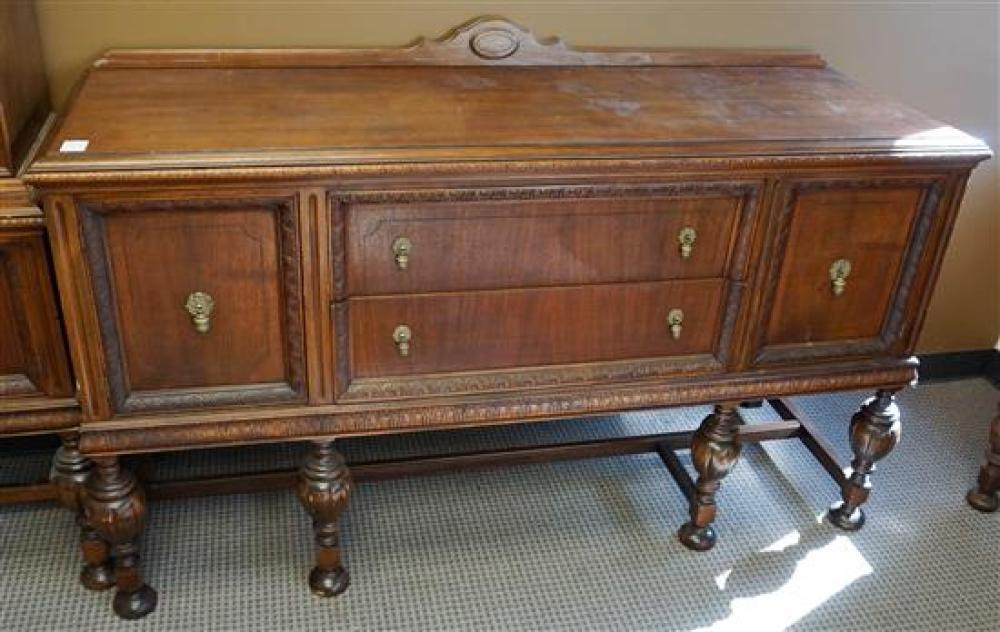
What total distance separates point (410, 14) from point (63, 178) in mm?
707

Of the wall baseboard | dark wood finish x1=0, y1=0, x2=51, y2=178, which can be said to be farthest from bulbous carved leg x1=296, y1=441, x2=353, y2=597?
the wall baseboard

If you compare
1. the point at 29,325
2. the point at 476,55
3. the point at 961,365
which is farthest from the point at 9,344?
the point at 961,365

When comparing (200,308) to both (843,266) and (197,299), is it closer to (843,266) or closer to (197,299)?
(197,299)

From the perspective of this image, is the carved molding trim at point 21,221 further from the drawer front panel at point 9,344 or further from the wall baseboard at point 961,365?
the wall baseboard at point 961,365

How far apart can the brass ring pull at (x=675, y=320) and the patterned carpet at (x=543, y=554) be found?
49cm

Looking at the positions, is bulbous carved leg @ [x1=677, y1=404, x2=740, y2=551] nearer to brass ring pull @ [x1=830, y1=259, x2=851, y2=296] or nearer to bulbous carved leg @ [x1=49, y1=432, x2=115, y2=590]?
brass ring pull @ [x1=830, y1=259, x2=851, y2=296]

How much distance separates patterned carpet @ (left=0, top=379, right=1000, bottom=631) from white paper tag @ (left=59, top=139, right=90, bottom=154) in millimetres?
794

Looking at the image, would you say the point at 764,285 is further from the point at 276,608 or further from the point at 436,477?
the point at 276,608

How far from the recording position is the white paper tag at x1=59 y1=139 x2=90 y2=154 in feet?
3.76

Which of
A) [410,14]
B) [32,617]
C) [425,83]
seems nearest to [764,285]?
[425,83]

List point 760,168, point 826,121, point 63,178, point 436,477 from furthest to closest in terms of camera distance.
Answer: point 436,477 → point 826,121 → point 760,168 → point 63,178

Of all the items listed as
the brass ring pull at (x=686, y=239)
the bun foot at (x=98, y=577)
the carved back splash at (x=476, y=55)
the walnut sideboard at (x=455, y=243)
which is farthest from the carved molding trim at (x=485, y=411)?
the carved back splash at (x=476, y=55)

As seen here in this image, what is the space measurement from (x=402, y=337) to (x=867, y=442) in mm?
908

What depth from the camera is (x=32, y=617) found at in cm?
153
